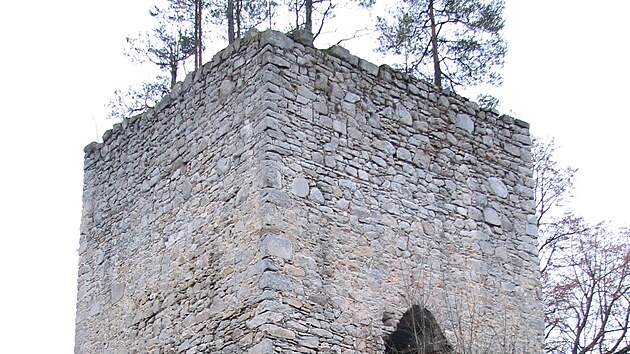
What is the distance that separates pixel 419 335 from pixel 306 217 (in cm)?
162

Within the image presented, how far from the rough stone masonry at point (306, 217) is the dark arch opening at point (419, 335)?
0.09 meters

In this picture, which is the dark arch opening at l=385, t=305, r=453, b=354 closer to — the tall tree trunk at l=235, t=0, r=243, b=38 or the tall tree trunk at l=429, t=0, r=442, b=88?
the tall tree trunk at l=429, t=0, r=442, b=88

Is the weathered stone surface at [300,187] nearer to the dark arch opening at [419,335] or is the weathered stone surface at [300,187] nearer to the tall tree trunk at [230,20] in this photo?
the dark arch opening at [419,335]

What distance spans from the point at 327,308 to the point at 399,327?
0.95 meters

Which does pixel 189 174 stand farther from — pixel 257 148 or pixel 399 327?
pixel 399 327

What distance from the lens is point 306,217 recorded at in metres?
9.46

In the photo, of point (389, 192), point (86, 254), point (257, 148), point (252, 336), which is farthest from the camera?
point (86, 254)

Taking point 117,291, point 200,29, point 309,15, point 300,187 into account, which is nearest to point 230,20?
point 200,29

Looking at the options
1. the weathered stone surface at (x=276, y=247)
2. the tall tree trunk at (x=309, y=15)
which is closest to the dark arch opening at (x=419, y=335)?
the weathered stone surface at (x=276, y=247)

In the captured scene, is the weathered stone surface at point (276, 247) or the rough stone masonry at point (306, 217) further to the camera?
the rough stone masonry at point (306, 217)

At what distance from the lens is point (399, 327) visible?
993 cm

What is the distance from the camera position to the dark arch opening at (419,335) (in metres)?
9.88

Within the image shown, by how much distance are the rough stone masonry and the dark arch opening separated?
0.09m

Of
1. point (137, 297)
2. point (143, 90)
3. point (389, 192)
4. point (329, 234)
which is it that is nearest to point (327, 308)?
point (329, 234)
